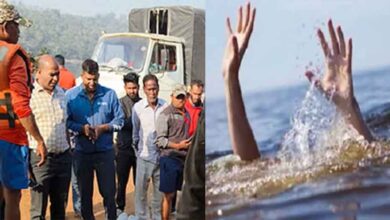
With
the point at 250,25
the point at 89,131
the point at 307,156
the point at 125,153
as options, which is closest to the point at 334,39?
the point at 250,25

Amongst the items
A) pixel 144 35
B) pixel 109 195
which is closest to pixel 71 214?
pixel 109 195

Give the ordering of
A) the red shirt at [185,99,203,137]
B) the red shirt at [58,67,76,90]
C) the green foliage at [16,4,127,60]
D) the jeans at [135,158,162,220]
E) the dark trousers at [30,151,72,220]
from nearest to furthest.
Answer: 1. the dark trousers at [30,151,72,220]
2. the red shirt at [185,99,203,137]
3. the jeans at [135,158,162,220]
4. the red shirt at [58,67,76,90]
5. the green foliage at [16,4,127,60]

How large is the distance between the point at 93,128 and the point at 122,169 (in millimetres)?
1054

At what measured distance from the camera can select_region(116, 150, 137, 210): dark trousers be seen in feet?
22.9

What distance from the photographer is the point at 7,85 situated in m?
4.30

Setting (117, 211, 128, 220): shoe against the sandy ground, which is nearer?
(117, 211, 128, 220): shoe

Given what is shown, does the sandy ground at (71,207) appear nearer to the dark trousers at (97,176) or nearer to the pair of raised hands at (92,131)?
the dark trousers at (97,176)

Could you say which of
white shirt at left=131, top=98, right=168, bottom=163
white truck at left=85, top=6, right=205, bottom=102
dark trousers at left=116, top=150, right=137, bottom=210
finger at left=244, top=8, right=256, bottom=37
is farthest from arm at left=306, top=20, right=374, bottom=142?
white truck at left=85, top=6, right=205, bottom=102

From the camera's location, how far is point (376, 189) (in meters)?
2.75

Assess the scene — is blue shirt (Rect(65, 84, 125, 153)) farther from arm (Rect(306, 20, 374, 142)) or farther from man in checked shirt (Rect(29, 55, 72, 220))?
arm (Rect(306, 20, 374, 142))

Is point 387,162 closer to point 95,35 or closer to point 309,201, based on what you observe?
point 309,201

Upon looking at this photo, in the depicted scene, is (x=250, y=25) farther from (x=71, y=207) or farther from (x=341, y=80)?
(x=71, y=207)

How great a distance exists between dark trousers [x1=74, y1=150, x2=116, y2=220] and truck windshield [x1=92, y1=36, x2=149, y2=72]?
421 cm

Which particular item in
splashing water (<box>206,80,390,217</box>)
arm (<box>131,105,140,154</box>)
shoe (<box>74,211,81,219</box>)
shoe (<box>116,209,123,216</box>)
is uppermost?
splashing water (<box>206,80,390,217</box>)
